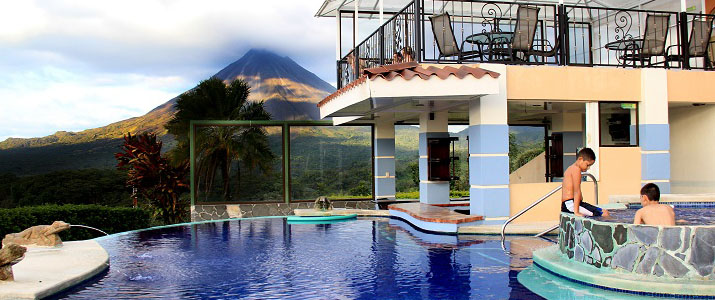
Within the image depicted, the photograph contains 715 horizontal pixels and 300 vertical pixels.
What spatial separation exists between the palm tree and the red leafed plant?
55.5 inches

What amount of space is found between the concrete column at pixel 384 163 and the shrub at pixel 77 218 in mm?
7577

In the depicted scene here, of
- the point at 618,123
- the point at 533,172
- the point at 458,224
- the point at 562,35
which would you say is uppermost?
the point at 562,35

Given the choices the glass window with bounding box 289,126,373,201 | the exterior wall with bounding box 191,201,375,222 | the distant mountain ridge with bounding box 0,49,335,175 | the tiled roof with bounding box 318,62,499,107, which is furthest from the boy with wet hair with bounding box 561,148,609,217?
the distant mountain ridge with bounding box 0,49,335,175

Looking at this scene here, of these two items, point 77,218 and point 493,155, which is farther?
point 77,218

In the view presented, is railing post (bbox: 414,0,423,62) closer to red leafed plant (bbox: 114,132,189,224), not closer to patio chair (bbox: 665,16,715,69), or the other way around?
patio chair (bbox: 665,16,715,69)

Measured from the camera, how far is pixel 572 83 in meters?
12.5

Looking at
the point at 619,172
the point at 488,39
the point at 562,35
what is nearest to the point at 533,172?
the point at 619,172

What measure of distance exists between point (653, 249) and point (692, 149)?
952cm

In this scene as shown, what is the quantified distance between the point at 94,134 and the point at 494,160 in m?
33.4

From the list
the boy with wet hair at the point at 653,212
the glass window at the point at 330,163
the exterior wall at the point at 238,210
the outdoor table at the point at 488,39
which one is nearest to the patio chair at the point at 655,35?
the outdoor table at the point at 488,39

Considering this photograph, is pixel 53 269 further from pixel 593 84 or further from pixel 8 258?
pixel 593 84

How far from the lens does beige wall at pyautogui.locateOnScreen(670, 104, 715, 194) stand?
46.4ft

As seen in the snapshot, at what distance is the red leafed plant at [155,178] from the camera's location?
17.9m

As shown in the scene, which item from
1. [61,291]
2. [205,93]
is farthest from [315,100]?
[61,291]
